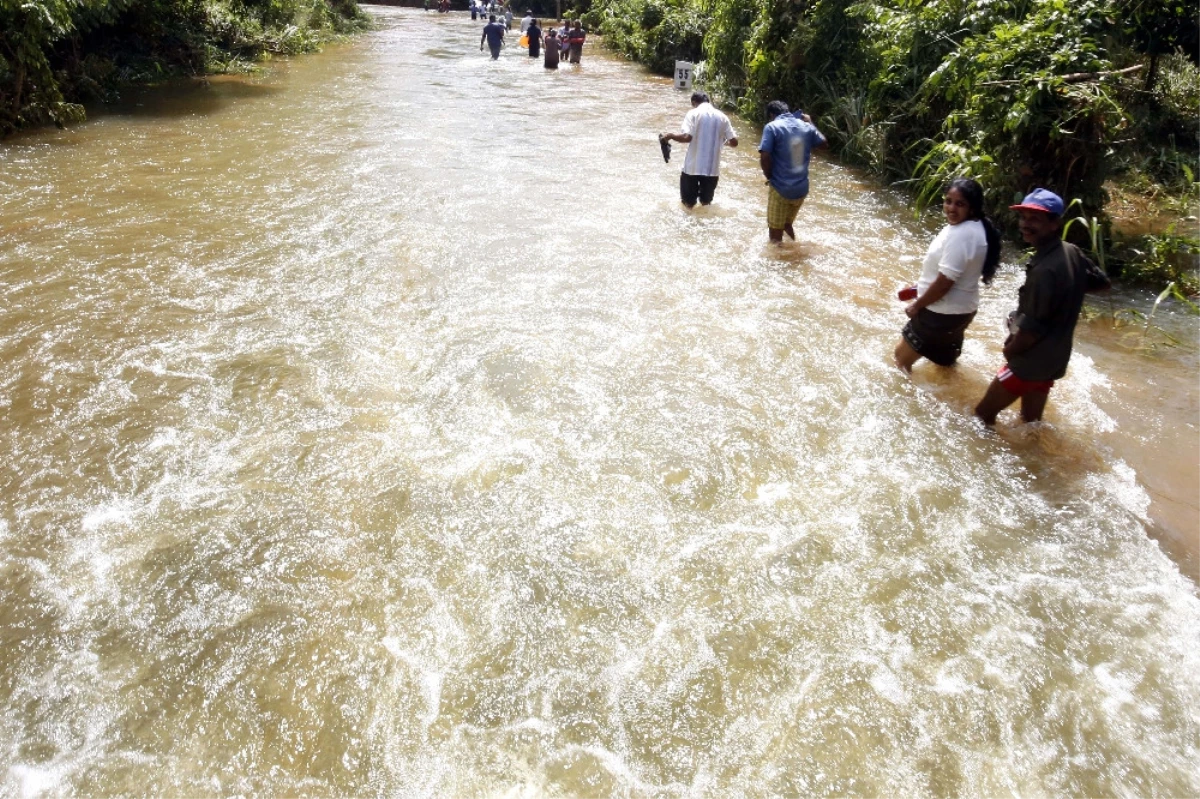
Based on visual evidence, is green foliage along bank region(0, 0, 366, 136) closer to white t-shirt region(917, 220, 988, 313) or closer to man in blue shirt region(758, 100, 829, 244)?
man in blue shirt region(758, 100, 829, 244)

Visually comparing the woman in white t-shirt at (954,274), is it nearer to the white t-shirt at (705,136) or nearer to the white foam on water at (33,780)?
the white t-shirt at (705,136)

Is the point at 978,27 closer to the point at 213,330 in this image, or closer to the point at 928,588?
the point at 928,588

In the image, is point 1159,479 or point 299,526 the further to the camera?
point 1159,479

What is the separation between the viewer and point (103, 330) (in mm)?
5828

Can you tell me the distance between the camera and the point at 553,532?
13.4 feet

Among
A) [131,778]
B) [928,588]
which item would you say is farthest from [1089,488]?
[131,778]

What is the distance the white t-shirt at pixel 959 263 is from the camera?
16.0 ft

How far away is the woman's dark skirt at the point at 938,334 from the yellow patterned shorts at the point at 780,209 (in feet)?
9.34

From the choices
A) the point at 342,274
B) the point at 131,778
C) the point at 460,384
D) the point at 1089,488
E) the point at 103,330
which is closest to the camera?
the point at 131,778

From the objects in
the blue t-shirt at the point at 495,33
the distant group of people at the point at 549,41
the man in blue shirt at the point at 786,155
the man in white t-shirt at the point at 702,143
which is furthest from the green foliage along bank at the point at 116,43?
the man in blue shirt at the point at 786,155

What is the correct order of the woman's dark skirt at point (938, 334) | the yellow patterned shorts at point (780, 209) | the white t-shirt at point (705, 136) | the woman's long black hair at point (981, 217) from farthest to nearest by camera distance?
the white t-shirt at point (705, 136) < the yellow patterned shorts at point (780, 209) < the woman's dark skirt at point (938, 334) < the woman's long black hair at point (981, 217)

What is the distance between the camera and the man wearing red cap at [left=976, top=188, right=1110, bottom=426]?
4.18 meters

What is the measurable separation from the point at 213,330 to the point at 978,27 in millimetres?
9127

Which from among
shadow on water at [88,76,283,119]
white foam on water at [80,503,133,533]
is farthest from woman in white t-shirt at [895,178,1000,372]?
shadow on water at [88,76,283,119]
